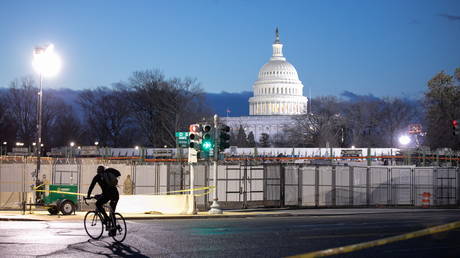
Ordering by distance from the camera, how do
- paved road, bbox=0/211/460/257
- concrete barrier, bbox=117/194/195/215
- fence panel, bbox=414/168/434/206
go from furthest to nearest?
fence panel, bbox=414/168/434/206
concrete barrier, bbox=117/194/195/215
paved road, bbox=0/211/460/257

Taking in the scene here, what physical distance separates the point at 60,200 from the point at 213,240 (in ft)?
33.1

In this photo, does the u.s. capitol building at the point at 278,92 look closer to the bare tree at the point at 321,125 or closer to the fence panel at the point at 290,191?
the bare tree at the point at 321,125

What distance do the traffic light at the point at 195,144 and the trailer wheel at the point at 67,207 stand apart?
4.90 metres

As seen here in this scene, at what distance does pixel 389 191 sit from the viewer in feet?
118

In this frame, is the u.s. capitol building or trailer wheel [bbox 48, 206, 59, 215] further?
the u.s. capitol building

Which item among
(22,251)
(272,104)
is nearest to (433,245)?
(22,251)

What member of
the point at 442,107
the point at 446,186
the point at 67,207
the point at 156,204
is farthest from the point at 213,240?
the point at 442,107

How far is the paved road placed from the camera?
12.8 meters

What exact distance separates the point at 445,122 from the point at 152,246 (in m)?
68.7

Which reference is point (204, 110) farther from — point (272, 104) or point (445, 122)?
point (272, 104)

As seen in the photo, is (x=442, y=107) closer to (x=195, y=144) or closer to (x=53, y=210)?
(x=195, y=144)

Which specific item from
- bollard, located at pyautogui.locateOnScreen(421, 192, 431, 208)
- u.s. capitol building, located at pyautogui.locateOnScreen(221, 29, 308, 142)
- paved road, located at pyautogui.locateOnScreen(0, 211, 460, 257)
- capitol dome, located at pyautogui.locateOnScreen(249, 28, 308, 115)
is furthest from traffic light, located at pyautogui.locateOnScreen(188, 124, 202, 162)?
capitol dome, located at pyautogui.locateOnScreen(249, 28, 308, 115)

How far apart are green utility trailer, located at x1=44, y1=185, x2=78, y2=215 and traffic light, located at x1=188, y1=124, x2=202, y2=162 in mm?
4576

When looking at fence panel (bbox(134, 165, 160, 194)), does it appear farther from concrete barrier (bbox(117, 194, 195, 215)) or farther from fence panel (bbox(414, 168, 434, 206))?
fence panel (bbox(414, 168, 434, 206))
